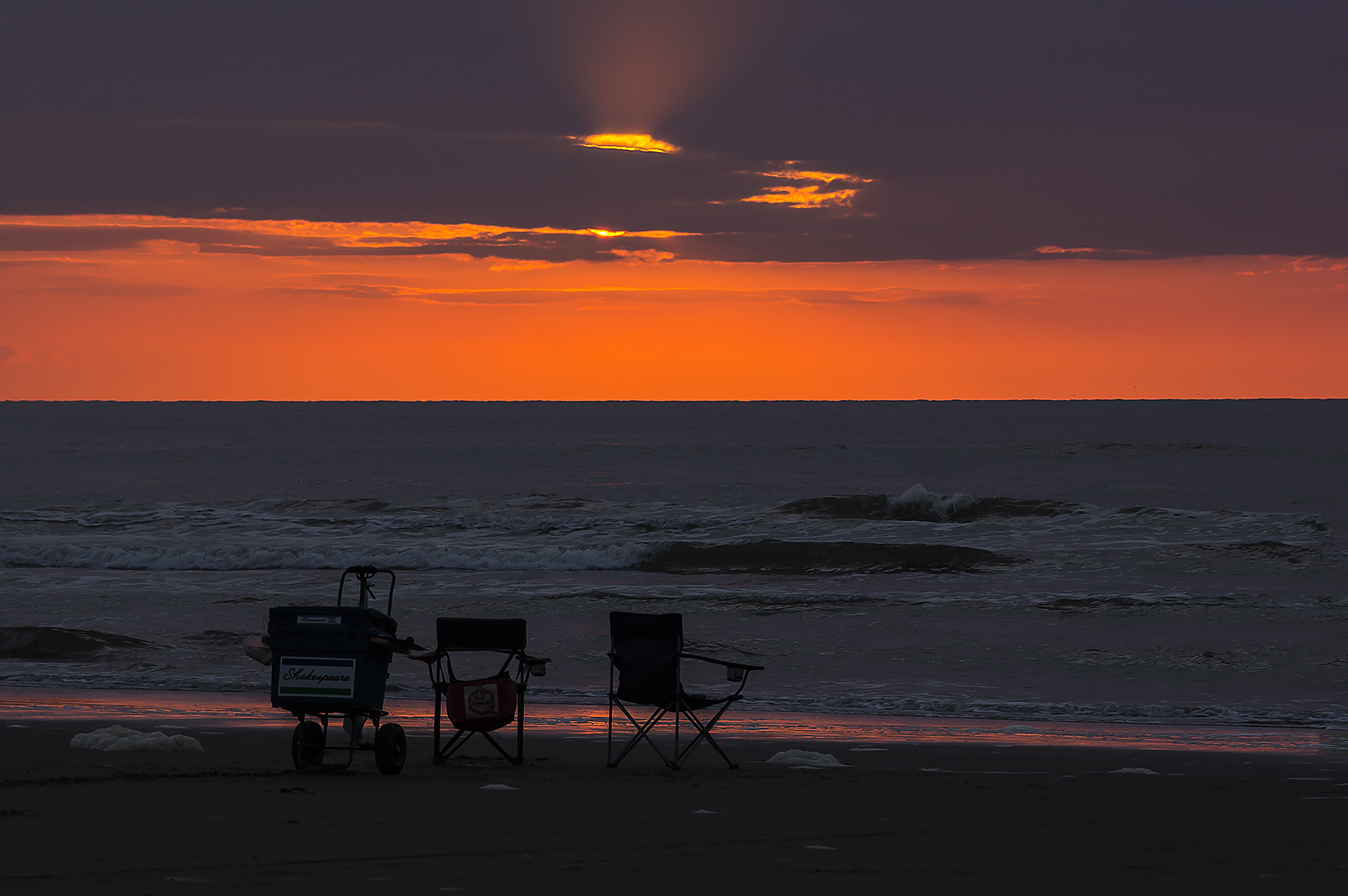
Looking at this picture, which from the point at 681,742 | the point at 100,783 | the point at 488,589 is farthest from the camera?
the point at 488,589

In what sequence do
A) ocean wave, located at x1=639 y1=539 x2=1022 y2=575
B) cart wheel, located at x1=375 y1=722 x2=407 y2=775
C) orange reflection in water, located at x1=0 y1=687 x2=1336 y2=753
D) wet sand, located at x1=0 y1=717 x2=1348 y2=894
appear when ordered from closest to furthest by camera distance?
1. wet sand, located at x1=0 y1=717 x2=1348 y2=894
2. cart wheel, located at x1=375 y1=722 x2=407 y2=775
3. orange reflection in water, located at x1=0 y1=687 x2=1336 y2=753
4. ocean wave, located at x1=639 y1=539 x2=1022 y2=575

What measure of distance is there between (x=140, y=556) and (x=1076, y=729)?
21696mm

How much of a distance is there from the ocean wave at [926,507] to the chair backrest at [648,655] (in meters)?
27.3

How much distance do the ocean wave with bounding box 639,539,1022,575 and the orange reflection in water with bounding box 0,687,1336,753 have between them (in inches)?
549

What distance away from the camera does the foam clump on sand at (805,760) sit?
8672mm

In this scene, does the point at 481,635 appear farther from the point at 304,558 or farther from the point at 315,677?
→ the point at 304,558

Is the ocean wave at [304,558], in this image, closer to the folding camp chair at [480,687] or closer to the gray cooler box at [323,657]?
the folding camp chair at [480,687]

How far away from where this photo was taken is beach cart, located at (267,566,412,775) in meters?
8.00

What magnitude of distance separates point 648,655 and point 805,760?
1183mm

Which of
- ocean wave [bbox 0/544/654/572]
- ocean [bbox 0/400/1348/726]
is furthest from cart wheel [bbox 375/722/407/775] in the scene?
ocean wave [bbox 0/544/654/572]

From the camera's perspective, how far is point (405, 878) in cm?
516

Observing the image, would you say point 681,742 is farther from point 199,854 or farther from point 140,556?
point 140,556

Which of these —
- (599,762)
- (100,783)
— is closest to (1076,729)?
(599,762)

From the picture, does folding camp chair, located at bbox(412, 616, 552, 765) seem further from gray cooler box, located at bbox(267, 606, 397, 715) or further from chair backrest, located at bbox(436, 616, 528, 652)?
gray cooler box, located at bbox(267, 606, 397, 715)
